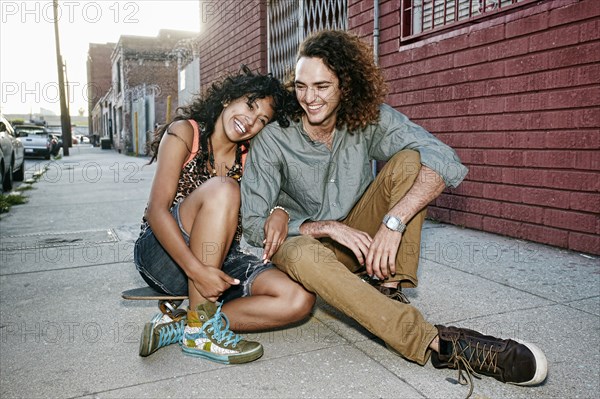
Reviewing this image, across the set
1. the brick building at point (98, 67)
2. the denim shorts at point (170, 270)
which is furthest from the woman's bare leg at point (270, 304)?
the brick building at point (98, 67)

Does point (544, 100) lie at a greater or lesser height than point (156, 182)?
greater

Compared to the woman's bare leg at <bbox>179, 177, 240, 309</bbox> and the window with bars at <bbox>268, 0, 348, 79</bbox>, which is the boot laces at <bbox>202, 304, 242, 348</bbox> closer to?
the woman's bare leg at <bbox>179, 177, 240, 309</bbox>

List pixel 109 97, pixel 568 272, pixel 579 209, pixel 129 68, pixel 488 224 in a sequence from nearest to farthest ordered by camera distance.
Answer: pixel 568 272, pixel 579 209, pixel 488 224, pixel 129 68, pixel 109 97

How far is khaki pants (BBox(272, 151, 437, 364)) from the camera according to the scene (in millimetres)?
1938

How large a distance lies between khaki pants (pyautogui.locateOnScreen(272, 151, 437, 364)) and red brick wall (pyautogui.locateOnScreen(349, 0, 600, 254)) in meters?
2.10

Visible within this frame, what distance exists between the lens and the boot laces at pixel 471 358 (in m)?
1.88

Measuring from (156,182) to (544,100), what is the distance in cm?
323

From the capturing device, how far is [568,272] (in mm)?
3352

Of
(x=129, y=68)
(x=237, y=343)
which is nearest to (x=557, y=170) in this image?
(x=237, y=343)

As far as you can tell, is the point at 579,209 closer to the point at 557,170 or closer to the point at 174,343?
the point at 557,170

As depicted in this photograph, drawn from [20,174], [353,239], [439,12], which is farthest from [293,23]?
[20,174]

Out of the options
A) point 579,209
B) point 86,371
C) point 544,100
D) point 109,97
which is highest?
point 109,97

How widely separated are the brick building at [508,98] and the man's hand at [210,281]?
2969 millimetres

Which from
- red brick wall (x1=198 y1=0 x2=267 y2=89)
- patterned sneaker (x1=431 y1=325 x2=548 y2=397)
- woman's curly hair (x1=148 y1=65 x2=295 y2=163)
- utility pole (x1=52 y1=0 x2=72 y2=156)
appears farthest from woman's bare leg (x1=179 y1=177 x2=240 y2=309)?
utility pole (x1=52 y1=0 x2=72 y2=156)
